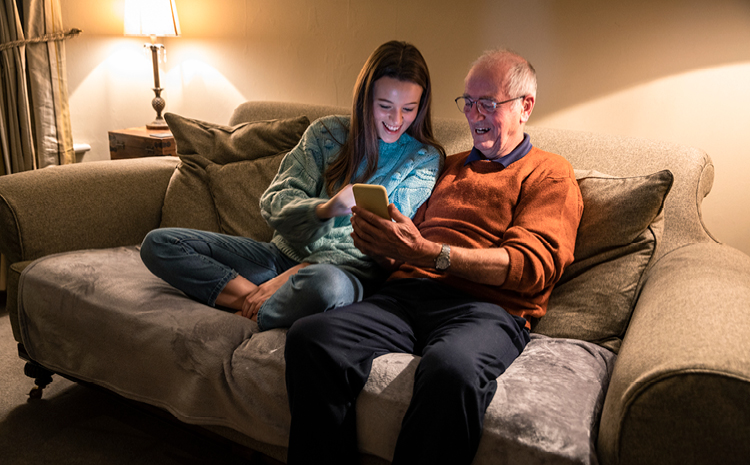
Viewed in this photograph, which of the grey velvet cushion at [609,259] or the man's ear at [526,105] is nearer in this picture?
the grey velvet cushion at [609,259]

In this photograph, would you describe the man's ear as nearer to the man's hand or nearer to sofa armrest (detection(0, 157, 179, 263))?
the man's hand

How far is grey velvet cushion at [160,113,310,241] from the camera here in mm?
1937

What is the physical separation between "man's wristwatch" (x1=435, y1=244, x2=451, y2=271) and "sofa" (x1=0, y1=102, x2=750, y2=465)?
0.78ft

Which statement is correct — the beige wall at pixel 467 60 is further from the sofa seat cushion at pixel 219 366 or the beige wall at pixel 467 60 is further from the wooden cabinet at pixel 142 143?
the sofa seat cushion at pixel 219 366

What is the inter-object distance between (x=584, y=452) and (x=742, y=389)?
26cm

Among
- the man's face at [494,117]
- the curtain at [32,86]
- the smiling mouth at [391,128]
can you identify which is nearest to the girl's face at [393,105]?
the smiling mouth at [391,128]

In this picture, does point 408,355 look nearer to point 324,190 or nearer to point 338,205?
point 338,205

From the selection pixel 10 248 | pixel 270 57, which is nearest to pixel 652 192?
pixel 10 248

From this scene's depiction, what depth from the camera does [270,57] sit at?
280 cm

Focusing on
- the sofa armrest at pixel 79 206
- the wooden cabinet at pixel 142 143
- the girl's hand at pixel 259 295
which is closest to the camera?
the girl's hand at pixel 259 295

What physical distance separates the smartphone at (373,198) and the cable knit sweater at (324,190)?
24cm

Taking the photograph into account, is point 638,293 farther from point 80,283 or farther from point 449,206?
point 80,283

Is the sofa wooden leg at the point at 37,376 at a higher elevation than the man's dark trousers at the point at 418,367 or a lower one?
lower

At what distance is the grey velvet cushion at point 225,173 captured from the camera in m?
1.94
